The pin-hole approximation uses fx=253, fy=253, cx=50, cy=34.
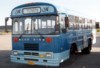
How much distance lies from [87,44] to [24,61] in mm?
7043

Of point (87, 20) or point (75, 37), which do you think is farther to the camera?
point (87, 20)

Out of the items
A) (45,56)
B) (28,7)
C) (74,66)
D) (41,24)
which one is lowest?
(74,66)

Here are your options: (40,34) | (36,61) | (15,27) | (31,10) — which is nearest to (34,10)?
(31,10)

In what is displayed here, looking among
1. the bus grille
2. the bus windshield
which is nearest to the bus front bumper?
the bus grille

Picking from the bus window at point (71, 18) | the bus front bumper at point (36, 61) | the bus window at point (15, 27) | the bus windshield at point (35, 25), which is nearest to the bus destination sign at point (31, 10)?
the bus windshield at point (35, 25)

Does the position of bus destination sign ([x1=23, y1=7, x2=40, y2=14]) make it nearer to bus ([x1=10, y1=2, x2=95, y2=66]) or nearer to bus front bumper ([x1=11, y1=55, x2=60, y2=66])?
bus ([x1=10, y1=2, x2=95, y2=66])

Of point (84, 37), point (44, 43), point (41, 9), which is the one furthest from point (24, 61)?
point (84, 37)

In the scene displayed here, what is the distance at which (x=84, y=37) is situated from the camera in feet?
53.3

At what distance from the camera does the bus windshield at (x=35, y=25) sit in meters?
10.9

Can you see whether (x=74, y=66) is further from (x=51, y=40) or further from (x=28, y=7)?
(x=28, y=7)

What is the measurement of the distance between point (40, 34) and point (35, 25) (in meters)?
0.49

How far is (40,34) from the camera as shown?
36.2 feet

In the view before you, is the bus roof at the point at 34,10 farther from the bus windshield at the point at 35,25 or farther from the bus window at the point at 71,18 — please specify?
the bus window at the point at 71,18

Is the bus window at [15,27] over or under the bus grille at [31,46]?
over
